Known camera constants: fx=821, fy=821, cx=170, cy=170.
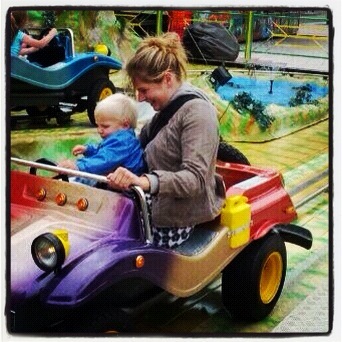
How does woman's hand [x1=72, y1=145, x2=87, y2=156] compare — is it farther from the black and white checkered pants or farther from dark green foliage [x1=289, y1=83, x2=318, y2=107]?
dark green foliage [x1=289, y1=83, x2=318, y2=107]

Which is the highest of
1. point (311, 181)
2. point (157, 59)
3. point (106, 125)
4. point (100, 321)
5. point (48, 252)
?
point (157, 59)

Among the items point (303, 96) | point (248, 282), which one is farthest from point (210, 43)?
→ point (248, 282)

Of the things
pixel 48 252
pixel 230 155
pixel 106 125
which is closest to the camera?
pixel 48 252

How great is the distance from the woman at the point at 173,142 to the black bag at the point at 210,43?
0.04 m

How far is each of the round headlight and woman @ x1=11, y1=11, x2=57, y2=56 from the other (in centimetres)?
39

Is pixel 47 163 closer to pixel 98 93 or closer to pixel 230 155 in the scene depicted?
pixel 98 93

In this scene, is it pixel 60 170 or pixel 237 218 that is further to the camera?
pixel 237 218

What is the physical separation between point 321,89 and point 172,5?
35 cm

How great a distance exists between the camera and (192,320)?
1670 mm

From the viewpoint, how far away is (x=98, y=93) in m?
1.63

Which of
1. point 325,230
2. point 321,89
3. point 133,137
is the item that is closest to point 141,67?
point 133,137

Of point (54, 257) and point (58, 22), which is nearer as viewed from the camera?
point (54, 257)

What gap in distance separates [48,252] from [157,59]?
0.42m

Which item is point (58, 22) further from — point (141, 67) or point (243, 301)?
point (243, 301)
